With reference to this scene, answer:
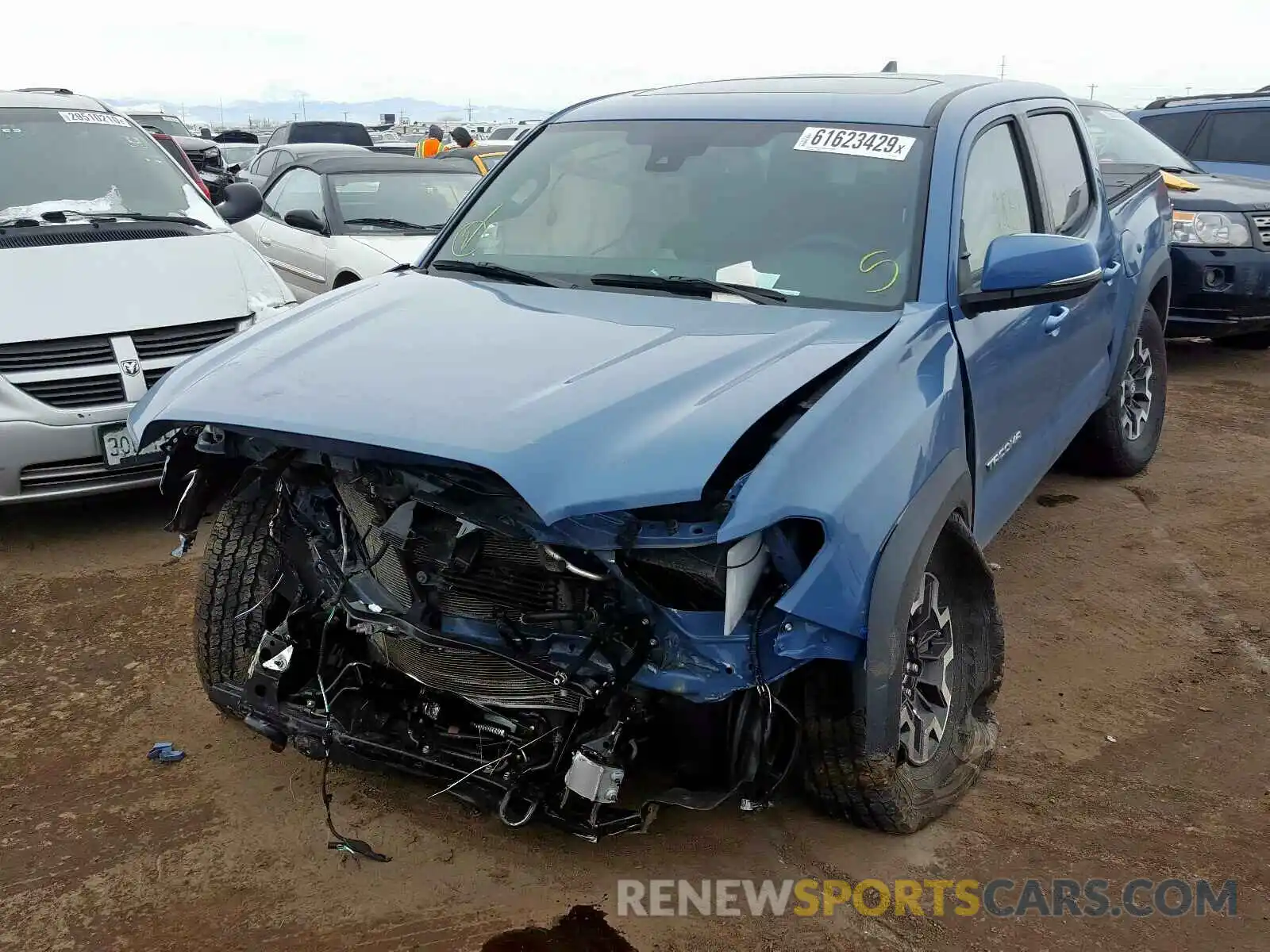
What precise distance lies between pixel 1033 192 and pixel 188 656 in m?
3.39

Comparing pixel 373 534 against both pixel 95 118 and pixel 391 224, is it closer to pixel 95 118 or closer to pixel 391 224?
pixel 95 118

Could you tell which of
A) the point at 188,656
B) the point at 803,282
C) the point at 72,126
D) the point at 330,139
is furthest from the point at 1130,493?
the point at 330,139

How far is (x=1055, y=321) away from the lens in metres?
4.04

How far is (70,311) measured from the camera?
196 inches

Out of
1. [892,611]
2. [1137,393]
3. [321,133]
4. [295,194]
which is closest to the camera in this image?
[892,611]

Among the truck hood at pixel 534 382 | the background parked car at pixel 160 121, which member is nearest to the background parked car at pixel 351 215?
the truck hood at pixel 534 382

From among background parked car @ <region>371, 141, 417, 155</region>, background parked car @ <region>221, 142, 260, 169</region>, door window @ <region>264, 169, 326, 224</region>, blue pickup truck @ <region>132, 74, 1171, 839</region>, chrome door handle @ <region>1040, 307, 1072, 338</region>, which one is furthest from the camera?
background parked car @ <region>221, 142, 260, 169</region>

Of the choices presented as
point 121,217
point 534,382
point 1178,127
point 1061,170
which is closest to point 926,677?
point 534,382

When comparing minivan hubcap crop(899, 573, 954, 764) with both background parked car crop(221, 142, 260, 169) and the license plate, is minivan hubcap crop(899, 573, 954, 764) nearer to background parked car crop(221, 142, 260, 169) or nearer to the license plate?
the license plate

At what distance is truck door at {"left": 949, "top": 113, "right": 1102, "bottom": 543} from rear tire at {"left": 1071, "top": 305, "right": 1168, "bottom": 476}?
1367mm

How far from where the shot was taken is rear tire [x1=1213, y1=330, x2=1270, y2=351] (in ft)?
30.7

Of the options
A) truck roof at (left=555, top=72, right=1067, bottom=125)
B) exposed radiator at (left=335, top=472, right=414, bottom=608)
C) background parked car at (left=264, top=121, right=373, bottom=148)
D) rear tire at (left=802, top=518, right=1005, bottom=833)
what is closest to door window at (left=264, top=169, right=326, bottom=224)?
truck roof at (left=555, top=72, right=1067, bottom=125)

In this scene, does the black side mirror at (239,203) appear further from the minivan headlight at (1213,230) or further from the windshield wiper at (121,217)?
the minivan headlight at (1213,230)

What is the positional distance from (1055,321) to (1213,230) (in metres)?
4.82
